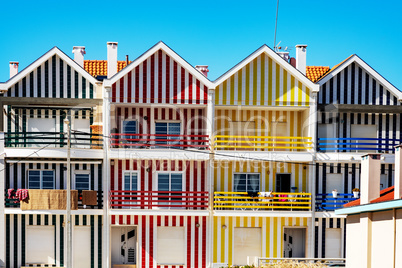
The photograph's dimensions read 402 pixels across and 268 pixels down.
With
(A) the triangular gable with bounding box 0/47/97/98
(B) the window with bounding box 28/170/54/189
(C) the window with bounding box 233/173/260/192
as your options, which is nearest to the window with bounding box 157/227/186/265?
(C) the window with bounding box 233/173/260/192

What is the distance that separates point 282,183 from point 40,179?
1269 centimetres

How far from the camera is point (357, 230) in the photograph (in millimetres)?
18984

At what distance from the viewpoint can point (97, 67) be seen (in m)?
34.9

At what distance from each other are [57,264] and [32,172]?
4.88m

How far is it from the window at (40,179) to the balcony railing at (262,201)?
859 centimetres

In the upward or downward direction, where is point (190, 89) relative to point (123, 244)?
upward

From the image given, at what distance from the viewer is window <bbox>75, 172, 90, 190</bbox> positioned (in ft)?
98.9

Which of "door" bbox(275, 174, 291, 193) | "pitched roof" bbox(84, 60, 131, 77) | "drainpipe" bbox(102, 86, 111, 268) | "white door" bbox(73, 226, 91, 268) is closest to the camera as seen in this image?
"drainpipe" bbox(102, 86, 111, 268)

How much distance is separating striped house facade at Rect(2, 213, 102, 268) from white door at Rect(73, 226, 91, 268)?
0.17ft

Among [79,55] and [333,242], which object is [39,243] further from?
[333,242]

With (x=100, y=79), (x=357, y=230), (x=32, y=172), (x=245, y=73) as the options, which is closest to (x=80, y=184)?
(x=32, y=172)

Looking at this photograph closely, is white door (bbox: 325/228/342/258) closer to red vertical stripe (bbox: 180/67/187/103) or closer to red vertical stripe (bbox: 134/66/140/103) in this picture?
red vertical stripe (bbox: 180/67/187/103)

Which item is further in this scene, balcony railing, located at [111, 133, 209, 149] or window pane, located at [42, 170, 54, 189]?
window pane, located at [42, 170, 54, 189]

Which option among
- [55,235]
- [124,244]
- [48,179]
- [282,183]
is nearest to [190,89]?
[282,183]
